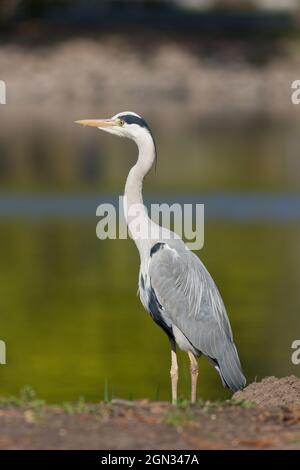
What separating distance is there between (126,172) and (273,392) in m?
24.4

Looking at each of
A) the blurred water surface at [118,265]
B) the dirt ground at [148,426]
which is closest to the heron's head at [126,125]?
the dirt ground at [148,426]

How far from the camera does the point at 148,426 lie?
26.5 ft

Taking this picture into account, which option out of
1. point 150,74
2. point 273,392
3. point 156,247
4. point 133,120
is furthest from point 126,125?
point 150,74

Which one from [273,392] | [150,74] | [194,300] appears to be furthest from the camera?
[150,74]

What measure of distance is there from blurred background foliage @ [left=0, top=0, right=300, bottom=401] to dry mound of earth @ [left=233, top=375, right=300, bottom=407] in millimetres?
3076

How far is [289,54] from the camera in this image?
183 ft

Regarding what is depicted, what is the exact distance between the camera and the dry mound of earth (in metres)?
10.2

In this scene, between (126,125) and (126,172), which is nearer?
(126,125)

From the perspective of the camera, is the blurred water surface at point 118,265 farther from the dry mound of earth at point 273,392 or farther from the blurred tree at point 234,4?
the blurred tree at point 234,4

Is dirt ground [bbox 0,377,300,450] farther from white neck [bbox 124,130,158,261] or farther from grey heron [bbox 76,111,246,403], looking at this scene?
white neck [bbox 124,130,158,261]

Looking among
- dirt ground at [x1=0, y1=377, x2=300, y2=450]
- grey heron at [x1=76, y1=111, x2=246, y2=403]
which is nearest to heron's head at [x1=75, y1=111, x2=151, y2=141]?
grey heron at [x1=76, y1=111, x2=246, y2=403]

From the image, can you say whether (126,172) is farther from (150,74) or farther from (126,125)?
(126,125)

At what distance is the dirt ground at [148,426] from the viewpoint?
780cm
